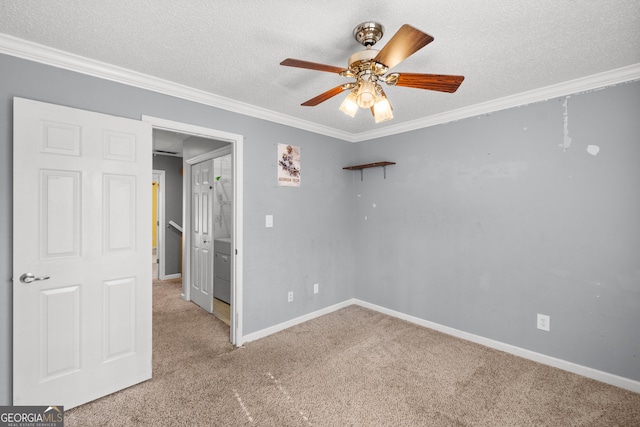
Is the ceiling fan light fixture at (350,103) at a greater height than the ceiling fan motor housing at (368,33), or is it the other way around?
the ceiling fan motor housing at (368,33)

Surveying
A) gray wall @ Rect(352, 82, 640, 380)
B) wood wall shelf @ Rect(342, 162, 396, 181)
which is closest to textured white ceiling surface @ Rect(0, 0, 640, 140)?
gray wall @ Rect(352, 82, 640, 380)

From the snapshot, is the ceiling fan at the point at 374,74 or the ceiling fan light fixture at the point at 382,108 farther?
the ceiling fan light fixture at the point at 382,108

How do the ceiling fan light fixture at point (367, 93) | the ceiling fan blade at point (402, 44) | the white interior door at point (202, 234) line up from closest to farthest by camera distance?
the ceiling fan blade at point (402, 44) → the ceiling fan light fixture at point (367, 93) → the white interior door at point (202, 234)

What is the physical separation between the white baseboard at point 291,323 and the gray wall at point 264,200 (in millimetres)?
62

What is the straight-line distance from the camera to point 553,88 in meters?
2.46

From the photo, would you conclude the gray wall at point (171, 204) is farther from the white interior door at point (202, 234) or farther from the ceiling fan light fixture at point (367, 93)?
the ceiling fan light fixture at point (367, 93)

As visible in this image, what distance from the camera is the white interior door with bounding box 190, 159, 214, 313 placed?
3916 millimetres

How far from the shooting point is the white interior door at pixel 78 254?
1.81 metres

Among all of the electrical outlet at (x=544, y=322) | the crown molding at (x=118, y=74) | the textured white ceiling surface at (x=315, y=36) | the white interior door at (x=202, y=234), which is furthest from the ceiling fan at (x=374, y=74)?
the white interior door at (x=202, y=234)

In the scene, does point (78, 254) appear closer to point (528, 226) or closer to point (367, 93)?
point (367, 93)

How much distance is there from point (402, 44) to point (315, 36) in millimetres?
682

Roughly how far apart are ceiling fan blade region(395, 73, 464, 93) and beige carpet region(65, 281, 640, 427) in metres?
2.09

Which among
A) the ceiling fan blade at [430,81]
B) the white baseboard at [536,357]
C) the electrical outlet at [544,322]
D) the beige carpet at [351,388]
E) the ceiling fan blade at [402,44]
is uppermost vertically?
the ceiling fan blade at [402,44]

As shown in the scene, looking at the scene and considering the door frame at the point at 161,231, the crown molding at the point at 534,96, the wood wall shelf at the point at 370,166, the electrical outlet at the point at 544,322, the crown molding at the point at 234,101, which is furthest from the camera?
the door frame at the point at 161,231
